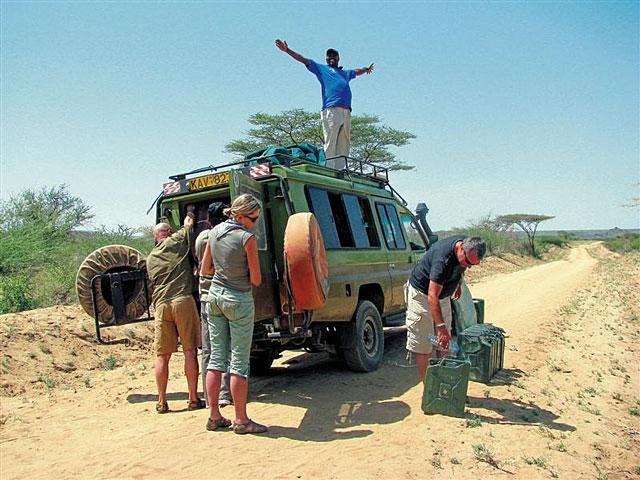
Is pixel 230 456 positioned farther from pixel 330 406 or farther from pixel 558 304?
pixel 558 304

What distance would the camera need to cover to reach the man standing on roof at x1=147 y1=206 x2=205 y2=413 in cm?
552

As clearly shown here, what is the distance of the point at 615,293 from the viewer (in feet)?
58.0

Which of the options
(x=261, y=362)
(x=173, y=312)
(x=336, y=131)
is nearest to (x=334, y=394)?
(x=261, y=362)

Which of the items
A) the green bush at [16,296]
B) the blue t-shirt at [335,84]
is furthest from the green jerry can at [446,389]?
the green bush at [16,296]

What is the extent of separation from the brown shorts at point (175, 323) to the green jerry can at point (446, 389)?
2.37 meters

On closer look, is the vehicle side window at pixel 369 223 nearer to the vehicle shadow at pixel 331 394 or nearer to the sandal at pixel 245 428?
the vehicle shadow at pixel 331 394

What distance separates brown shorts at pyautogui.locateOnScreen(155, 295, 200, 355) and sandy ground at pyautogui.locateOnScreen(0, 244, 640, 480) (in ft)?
2.22

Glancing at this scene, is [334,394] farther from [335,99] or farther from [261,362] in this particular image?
[335,99]

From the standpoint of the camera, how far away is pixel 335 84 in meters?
9.14

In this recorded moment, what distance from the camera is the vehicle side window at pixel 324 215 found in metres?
6.37

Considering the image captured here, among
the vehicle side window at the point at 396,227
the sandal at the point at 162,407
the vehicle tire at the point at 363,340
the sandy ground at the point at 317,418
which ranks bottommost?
the sandy ground at the point at 317,418

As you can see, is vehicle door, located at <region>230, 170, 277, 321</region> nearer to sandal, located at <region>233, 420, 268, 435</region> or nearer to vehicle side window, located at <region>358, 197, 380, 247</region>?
sandal, located at <region>233, 420, 268, 435</region>

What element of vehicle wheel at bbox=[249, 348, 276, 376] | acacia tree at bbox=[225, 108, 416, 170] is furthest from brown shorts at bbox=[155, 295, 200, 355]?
acacia tree at bbox=[225, 108, 416, 170]

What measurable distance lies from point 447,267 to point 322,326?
1796 mm
